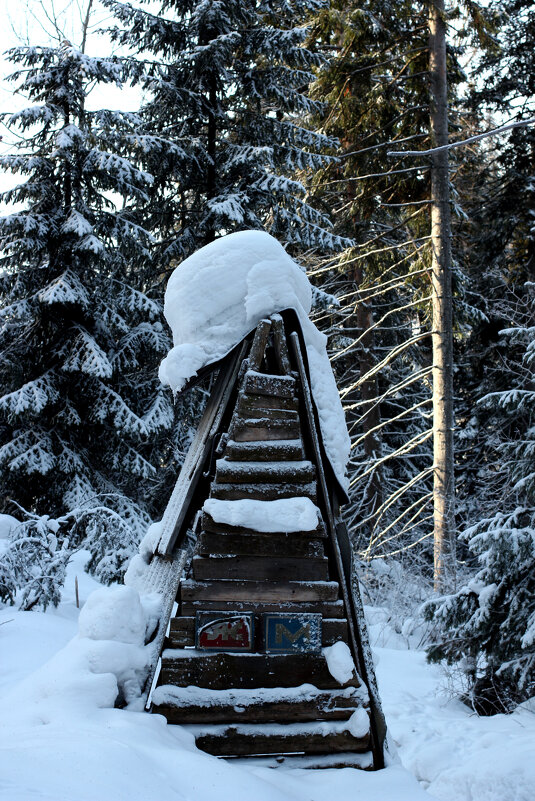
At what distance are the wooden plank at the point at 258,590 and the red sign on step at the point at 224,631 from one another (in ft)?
0.35

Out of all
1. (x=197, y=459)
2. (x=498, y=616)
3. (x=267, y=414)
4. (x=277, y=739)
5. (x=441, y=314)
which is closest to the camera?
(x=277, y=739)

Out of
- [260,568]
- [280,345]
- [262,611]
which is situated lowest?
[262,611]

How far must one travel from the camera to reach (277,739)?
373cm

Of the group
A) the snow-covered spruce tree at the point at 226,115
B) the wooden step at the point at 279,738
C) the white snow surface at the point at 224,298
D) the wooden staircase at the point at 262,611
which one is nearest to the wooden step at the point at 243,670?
the wooden staircase at the point at 262,611

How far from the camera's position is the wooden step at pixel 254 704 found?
3.66m

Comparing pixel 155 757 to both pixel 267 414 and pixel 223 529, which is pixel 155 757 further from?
pixel 267 414

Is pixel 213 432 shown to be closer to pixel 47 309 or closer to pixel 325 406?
pixel 325 406

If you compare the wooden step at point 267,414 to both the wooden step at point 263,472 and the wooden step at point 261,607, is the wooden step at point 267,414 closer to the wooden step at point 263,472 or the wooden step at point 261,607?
the wooden step at point 263,472

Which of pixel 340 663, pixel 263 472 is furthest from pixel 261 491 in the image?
pixel 340 663

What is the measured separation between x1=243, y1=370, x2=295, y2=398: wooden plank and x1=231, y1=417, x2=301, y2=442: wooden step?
179mm

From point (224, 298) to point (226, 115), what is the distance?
423 inches

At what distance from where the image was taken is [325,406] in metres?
4.59

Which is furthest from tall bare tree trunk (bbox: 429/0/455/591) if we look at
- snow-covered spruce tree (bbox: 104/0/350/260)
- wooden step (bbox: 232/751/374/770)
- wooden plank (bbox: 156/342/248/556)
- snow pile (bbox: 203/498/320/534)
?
snow pile (bbox: 203/498/320/534)

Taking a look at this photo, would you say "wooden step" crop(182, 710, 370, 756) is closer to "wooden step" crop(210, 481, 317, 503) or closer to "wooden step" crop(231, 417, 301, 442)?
"wooden step" crop(210, 481, 317, 503)
